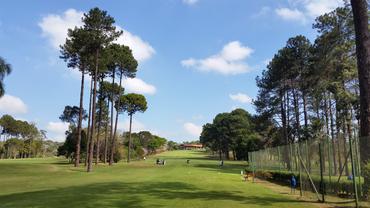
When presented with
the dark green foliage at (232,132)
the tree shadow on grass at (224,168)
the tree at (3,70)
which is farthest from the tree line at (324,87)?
the tree at (3,70)

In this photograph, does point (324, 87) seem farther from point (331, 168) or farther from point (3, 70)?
point (3, 70)

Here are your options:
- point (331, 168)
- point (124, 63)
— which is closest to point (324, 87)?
point (331, 168)

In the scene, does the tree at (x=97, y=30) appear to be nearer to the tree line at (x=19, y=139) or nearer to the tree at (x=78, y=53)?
the tree at (x=78, y=53)

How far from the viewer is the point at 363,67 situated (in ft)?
48.4

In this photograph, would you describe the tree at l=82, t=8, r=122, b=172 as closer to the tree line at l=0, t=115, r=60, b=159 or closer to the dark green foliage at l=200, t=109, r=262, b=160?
the dark green foliage at l=200, t=109, r=262, b=160

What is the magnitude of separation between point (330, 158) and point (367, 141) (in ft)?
13.2

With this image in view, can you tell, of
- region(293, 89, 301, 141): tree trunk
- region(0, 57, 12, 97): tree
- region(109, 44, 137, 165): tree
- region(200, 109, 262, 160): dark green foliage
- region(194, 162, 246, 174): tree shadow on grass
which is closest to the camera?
region(0, 57, 12, 97): tree

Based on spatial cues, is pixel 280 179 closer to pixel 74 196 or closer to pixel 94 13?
pixel 74 196

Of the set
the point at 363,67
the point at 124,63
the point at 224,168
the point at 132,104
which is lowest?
the point at 224,168

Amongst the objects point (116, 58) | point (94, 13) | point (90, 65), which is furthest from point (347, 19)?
point (116, 58)

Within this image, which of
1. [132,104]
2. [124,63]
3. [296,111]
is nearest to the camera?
[296,111]

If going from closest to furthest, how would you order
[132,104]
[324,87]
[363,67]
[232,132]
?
[363,67]
[324,87]
[132,104]
[232,132]

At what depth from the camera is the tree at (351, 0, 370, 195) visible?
14.2 metres

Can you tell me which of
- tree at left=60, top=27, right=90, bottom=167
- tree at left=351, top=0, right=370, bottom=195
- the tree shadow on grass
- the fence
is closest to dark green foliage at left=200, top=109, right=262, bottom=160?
the tree shadow on grass
